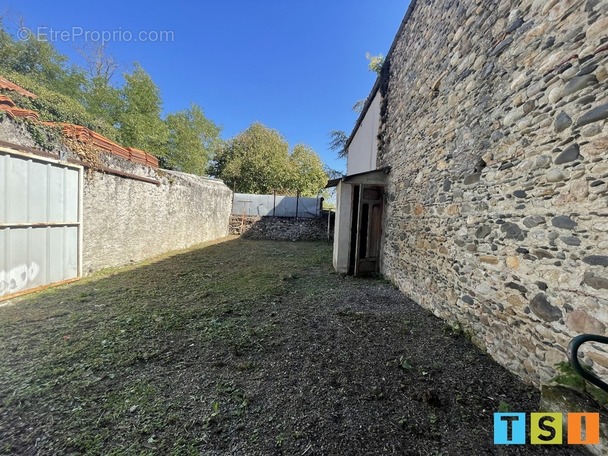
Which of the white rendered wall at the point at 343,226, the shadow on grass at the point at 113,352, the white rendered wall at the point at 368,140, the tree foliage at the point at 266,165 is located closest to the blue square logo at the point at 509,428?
the shadow on grass at the point at 113,352

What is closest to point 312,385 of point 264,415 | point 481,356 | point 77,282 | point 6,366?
point 264,415

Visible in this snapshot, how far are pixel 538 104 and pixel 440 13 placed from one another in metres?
2.91

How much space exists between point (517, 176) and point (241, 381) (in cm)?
323

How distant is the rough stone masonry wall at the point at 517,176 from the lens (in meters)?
1.78

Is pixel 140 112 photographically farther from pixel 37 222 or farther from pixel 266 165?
pixel 37 222

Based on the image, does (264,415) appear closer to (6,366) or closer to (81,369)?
(81,369)

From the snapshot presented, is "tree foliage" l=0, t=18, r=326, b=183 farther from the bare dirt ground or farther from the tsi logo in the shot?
the tsi logo

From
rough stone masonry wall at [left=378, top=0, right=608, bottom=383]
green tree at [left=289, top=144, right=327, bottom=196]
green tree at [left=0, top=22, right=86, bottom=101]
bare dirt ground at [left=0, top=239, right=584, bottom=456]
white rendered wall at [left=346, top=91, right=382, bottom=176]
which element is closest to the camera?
bare dirt ground at [left=0, top=239, right=584, bottom=456]

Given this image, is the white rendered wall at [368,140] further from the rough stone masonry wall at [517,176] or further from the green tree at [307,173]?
the green tree at [307,173]

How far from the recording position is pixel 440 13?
3904 mm

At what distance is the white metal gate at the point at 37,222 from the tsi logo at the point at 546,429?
6352 millimetres

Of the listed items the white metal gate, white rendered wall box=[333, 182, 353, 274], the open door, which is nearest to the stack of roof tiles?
the white metal gate

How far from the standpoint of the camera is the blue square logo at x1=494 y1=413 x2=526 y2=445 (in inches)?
63.6

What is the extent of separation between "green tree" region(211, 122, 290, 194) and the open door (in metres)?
15.1
